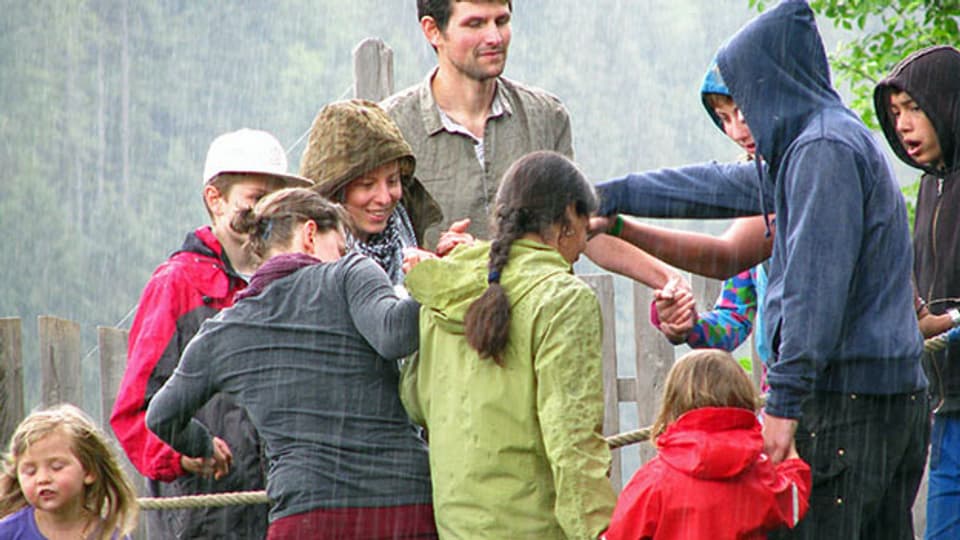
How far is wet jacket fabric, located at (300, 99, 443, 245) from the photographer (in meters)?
5.27

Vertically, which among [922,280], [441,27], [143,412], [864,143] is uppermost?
[441,27]

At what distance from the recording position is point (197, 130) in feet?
93.1

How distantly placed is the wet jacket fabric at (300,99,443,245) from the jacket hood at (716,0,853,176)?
1.15 m

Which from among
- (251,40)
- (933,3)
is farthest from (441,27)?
(251,40)

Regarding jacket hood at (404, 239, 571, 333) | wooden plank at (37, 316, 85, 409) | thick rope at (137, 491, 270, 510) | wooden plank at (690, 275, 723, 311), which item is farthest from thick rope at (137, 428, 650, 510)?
wooden plank at (690, 275, 723, 311)

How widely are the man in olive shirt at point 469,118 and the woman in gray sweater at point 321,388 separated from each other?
3.96 ft

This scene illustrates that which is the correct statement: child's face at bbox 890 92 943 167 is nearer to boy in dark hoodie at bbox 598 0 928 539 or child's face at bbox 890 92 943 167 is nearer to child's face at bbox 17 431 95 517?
boy in dark hoodie at bbox 598 0 928 539

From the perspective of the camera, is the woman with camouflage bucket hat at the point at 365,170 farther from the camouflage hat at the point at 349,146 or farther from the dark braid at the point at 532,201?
the dark braid at the point at 532,201

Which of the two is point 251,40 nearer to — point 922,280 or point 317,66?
point 317,66

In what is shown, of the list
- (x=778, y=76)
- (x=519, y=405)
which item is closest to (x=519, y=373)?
(x=519, y=405)

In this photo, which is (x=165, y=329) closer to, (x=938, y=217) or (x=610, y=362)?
(x=938, y=217)

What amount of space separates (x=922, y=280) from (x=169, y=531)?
8.49 ft

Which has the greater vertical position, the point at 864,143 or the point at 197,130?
the point at 197,130

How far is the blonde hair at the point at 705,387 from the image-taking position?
4660 millimetres
